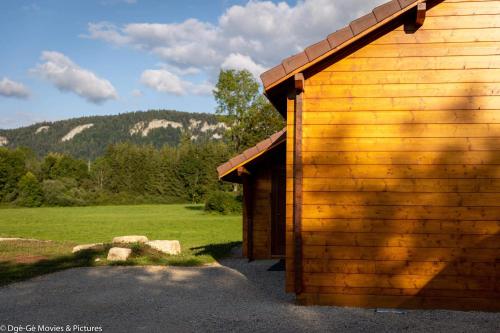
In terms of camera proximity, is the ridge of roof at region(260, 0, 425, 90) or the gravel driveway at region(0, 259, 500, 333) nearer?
the gravel driveway at region(0, 259, 500, 333)

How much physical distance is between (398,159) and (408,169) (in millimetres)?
222

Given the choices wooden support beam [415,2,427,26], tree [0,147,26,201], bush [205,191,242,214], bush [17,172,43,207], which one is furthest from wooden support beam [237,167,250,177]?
tree [0,147,26,201]

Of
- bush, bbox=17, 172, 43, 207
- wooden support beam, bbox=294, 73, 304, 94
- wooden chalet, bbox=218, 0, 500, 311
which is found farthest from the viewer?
bush, bbox=17, 172, 43, 207

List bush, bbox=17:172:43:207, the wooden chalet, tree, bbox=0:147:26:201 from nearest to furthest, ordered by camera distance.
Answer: the wooden chalet → bush, bbox=17:172:43:207 → tree, bbox=0:147:26:201

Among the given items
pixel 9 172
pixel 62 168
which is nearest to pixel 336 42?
pixel 9 172

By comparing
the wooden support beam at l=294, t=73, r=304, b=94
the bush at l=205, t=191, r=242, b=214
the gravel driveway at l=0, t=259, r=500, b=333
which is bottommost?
the gravel driveway at l=0, t=259, r=500, b=333

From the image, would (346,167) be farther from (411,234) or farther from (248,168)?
(248,168)

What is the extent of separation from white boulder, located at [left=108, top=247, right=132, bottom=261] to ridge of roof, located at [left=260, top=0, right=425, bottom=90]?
7.70 metres

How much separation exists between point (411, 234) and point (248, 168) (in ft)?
20.2

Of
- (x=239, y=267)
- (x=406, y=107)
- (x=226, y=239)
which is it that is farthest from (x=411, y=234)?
(x=226, y=239)

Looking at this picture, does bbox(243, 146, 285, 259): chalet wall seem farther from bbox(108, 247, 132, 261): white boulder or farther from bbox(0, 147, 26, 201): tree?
bbox(0, 147, 26, 201): tree

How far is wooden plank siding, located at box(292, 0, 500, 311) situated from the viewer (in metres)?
7.39

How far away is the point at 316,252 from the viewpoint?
7688 millimetres

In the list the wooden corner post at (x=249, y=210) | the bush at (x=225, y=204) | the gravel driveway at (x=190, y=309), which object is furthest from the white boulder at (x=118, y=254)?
the bush at (x=225, y=204)
